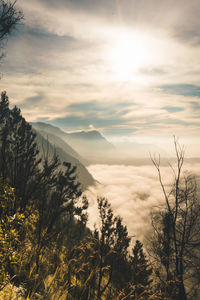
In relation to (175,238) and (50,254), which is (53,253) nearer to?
(50,254)

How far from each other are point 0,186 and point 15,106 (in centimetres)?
1751

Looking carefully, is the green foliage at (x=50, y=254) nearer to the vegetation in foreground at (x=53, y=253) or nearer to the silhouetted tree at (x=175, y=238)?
the vegetation in foreground at (x=53, y=253)

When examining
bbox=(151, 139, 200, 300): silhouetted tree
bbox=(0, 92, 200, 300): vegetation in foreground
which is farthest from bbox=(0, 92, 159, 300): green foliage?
bbox=(151, 139, 200, 300): silhouetted tree

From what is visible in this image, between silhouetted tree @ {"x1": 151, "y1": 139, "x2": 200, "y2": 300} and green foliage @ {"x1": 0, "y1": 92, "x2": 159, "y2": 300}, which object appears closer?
green foliage @ {"x1": 0, "y1": 92, "x2": 159, "y2": 300}

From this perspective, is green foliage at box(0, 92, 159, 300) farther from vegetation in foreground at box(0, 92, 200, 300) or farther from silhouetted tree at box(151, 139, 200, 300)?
silhouetted tree at box(151, 139, 200, 300)

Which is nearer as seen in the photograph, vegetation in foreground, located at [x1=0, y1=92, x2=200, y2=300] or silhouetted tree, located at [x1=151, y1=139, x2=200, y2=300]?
vegetation in foreground, located at [x1=0, y1=92, x2=200, y2=300]

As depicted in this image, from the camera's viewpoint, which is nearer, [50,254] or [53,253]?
[53,253]

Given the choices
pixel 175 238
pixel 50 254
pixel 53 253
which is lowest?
pixel 175 238

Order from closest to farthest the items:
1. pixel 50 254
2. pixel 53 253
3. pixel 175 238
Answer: pixel 53 253
pixel 50 254
pixel 175 238

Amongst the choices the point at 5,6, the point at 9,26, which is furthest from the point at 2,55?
the point at 5,6

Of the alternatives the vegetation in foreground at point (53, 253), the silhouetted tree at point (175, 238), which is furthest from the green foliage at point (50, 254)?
the silhouetted tree at point (175, 238)

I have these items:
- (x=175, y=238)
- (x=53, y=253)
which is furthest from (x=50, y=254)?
(x=175, y=238)

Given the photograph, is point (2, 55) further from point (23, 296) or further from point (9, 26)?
point (23, 296)

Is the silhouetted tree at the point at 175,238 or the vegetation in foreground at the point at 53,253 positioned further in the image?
the silhouetted tree at the point at 175,238
